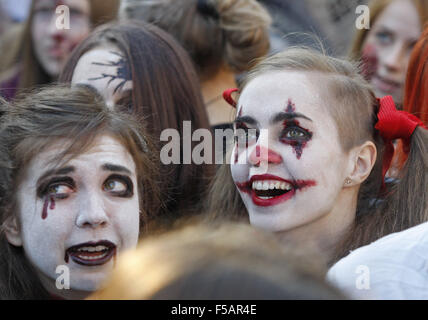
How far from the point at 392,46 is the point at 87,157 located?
1.66 m

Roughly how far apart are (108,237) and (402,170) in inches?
37.0

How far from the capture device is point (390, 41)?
2930mm

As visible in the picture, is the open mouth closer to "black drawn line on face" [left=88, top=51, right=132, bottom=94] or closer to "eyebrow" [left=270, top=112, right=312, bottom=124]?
"eyebrow" [left=270, top=112, right=312, bottom=124]

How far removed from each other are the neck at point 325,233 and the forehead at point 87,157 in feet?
1.69

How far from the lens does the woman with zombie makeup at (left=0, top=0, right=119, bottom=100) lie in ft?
10.2

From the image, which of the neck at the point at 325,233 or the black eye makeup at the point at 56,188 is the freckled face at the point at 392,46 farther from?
the black eye makeup at the point at 56,188

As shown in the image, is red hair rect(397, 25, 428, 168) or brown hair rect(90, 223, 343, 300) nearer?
brown hair rect(90, 223, 343, 300)

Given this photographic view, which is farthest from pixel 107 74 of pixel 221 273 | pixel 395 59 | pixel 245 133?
pixel 221 273

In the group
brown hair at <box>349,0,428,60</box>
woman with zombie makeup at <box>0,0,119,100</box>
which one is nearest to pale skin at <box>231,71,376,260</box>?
brown hair at <box>349,0,428,60</box>

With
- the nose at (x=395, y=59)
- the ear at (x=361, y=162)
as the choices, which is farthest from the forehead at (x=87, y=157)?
the nose at (x=395, y=59)

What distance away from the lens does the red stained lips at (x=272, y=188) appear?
6.25ft

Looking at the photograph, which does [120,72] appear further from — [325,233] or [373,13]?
[373,13]

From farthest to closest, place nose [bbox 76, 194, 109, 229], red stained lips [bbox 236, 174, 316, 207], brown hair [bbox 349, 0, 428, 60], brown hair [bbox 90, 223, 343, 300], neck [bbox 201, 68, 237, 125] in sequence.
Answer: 1. brown hair [bbox 349, 0, 428, 60]
2. neck [bbox 201, 68, 237, 125]
3. red stained lips [bbox 236, 174, 316, 207]
4. nose [bbox 76, 194, 109, 229]
5. brown hair [bbox 90, 223, 343, 300]

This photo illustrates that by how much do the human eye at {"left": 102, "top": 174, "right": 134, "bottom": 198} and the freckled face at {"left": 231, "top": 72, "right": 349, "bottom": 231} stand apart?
355mm
